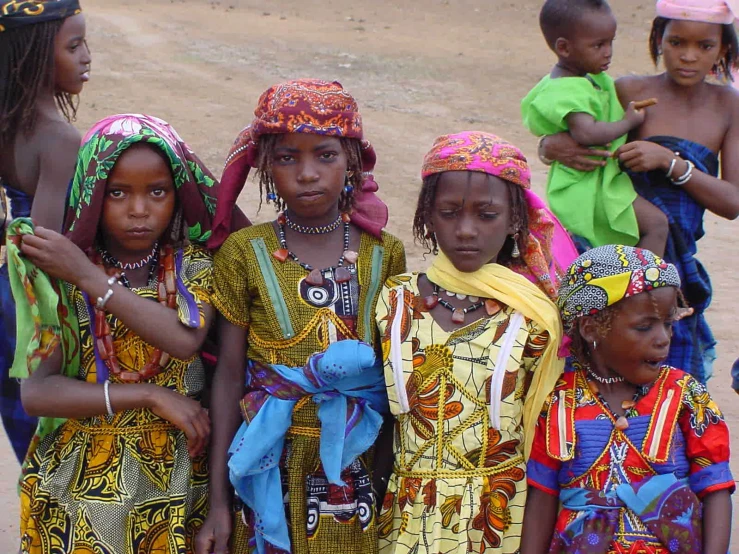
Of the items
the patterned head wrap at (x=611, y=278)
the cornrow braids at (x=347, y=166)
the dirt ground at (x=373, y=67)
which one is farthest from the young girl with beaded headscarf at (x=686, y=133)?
the dirt ground at (x=373, y=67)

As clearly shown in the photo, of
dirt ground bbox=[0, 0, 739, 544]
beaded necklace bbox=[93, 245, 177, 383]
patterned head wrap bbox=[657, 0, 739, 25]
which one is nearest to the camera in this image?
beaded necklace bbox=[93, 245, 177, 383]

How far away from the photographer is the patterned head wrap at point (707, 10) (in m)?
3.50

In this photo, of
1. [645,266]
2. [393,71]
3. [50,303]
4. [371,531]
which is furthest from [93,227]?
[393,71]

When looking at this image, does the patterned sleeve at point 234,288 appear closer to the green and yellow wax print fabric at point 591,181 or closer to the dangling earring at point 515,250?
the dangling earring at point 515,250

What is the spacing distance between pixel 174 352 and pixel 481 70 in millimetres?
13392

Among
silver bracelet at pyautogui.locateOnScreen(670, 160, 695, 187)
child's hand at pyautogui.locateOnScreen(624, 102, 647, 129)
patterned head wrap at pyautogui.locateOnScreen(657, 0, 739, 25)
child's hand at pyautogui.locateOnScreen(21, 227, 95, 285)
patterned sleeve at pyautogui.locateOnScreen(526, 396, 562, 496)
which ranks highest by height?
patterned head wrap at pyautogui.locateOnScreen(657, 0, 739, 25)

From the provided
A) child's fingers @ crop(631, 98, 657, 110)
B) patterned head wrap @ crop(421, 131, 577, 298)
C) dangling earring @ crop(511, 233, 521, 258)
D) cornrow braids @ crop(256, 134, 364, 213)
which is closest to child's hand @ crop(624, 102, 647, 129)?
child's fingers @ crop(631, 98, 657, 110)

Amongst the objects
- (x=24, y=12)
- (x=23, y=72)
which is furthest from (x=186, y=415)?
(x=24, y=12)

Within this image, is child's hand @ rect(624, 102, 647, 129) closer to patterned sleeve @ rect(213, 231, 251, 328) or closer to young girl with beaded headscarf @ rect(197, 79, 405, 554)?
young girl with beaded headscarf @ rect(197, 79, 405, 554)

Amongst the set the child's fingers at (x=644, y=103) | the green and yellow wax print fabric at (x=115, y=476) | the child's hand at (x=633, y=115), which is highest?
the child's fingers at (x=644, y=103)

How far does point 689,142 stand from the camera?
3605 millimetres

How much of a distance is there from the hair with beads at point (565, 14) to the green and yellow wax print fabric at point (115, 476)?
169 centimetres

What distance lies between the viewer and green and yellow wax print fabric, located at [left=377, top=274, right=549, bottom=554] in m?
2.84

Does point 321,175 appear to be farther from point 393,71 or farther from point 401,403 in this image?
point 393,71
